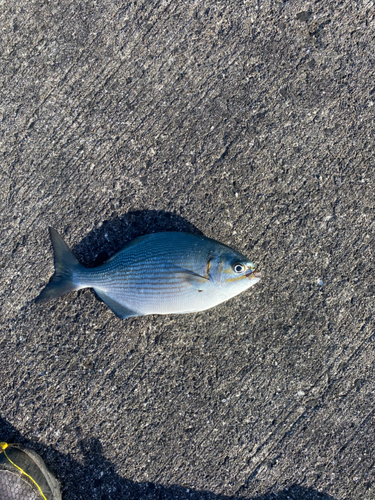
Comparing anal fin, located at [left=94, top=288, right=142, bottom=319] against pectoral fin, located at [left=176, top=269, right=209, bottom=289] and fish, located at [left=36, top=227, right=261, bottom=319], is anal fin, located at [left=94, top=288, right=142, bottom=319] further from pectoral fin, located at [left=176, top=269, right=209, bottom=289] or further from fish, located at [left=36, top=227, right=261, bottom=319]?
pectoral fin, located at [left=176, top=269, right=209, bottom=289]

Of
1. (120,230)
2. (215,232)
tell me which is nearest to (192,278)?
(215,232)

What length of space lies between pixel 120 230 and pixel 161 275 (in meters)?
0.56

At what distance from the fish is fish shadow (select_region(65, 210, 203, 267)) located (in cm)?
15

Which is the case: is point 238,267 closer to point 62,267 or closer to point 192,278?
point 192,278

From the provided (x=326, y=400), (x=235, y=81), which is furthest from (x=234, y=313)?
(x=235, y=81)

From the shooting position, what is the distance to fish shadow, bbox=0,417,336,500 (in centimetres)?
271

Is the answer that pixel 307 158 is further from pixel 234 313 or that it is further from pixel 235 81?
pixel 234 313

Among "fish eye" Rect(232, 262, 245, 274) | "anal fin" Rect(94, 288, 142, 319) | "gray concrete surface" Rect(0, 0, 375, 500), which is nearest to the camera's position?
"fish eye" Rect(232, 262, 245, 274)

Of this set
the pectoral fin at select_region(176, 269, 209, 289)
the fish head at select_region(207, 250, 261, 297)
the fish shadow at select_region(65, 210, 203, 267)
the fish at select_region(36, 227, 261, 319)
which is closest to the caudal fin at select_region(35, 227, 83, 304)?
the fish at select_region(36, 227, 261, 319)

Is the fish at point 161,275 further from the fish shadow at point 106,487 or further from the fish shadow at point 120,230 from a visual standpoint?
the fish shadow at point 106,487

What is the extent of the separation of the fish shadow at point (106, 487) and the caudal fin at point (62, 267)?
125cm

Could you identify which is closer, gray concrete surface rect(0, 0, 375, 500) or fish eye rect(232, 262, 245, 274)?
fish eye rect(232, 262, 245, 274)

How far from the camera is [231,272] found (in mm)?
2389

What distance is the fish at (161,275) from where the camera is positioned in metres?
2.41
